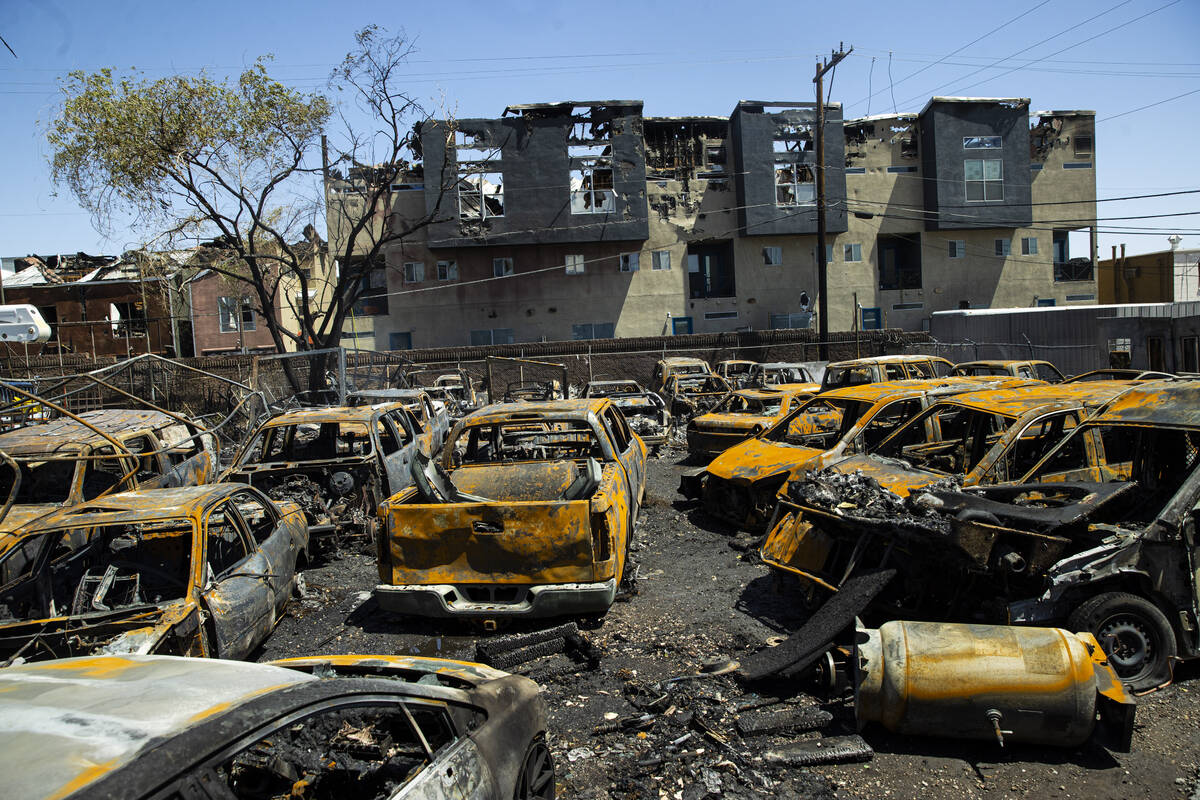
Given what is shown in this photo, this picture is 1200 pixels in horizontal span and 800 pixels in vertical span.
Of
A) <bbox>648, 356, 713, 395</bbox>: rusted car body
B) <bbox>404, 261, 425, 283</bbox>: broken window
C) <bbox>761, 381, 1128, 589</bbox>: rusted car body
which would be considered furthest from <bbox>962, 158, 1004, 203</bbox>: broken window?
<bbox>761, 381, 1128, 589</bbox>: rusted car body

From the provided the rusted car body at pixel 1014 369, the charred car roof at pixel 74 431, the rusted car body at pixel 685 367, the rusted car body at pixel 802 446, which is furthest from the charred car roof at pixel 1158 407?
the rusted car body at pixel 685 367

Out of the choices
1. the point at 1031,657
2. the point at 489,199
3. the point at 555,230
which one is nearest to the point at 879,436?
the point at 1031,657

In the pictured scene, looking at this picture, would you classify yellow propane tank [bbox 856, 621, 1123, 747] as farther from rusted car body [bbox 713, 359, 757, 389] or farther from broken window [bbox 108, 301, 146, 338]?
broken window [bbox 108, 301, 146, 338]

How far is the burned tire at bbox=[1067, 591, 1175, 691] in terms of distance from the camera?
425cm

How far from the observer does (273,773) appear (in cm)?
256

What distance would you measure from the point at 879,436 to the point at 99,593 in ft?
25.4

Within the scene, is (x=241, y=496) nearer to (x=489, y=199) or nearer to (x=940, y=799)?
(x=940, y=799)

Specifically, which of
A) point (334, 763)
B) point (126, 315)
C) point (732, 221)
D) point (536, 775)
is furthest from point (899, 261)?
point (334, 763)

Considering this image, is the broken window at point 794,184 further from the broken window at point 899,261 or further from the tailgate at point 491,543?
the tailgate at point 491,543

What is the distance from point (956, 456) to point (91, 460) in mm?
9588

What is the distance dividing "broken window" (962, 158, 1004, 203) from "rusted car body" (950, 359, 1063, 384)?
2516cm

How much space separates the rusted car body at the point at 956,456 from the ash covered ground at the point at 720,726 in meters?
0.57

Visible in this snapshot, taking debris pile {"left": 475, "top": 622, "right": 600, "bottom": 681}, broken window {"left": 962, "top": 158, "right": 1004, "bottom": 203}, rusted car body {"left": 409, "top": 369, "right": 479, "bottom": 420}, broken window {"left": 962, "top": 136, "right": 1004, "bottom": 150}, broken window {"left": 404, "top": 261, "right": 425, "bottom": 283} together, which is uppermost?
broken window {"left": 962, "top": 136, "right": 1004, "bottom": 150}

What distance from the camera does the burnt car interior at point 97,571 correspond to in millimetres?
4957
